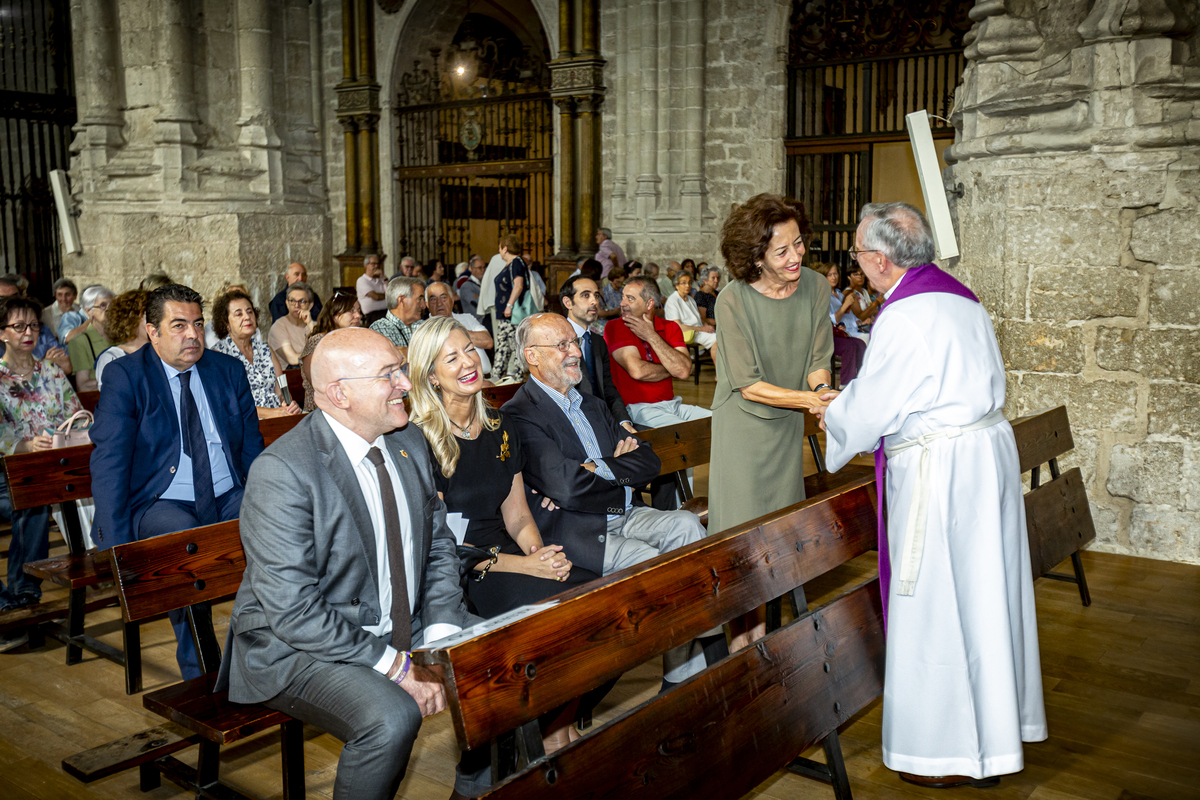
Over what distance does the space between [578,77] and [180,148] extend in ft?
16.4

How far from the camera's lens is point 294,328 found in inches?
263

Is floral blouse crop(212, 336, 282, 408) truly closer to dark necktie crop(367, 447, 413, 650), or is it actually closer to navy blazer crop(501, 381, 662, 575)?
navy blazer crop(501, 381, 662, 575)

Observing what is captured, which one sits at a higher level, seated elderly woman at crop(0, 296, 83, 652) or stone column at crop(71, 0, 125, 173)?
stone column at crop(71, 0, 125, 173)

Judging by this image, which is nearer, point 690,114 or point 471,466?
point 471,466

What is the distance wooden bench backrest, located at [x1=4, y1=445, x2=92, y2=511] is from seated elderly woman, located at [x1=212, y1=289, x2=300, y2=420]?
3.66 ft

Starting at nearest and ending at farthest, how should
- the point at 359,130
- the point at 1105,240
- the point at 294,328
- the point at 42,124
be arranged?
the point at 1105,240
the point at 294,328
the point at 42,124
the point at 359,130

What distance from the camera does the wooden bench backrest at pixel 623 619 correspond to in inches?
72.0

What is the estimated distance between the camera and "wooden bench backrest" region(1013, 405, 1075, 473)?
12.8 ft

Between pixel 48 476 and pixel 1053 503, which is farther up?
pixel 48 476

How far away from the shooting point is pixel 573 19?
12.8 meters

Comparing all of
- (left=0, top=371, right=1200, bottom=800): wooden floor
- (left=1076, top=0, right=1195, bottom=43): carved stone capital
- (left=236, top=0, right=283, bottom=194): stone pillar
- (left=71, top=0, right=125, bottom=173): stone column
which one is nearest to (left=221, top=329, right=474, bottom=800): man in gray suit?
(left=0, top=371, right=1200, bottom=800): wooden floor

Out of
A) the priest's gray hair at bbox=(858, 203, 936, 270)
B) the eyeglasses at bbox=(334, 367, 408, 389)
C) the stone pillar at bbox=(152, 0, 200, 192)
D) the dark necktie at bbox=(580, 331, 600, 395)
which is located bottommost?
the dark necktie at bbox=(580, 331, 600, 395)

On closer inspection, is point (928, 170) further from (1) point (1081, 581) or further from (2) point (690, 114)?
(2) point (690, 114)

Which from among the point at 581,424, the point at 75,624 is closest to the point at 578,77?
the point at 581,424
